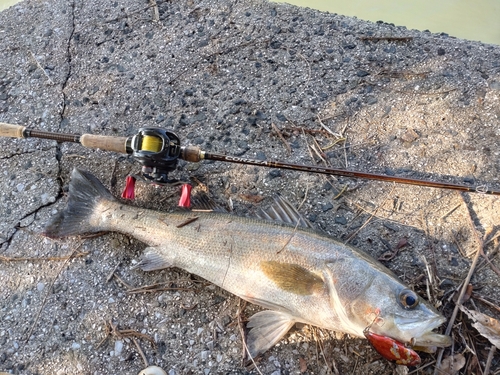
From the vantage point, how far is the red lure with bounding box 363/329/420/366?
268 cm

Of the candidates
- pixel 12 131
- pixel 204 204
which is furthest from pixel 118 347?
pixel 12 131

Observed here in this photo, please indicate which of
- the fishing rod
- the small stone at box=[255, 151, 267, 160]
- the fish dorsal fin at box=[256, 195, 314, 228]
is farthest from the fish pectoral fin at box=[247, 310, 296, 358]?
the small stone at box=[255, 151, 267, 160]

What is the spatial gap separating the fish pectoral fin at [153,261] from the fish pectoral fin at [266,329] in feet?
2.51

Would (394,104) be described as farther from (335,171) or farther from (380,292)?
(380,292)

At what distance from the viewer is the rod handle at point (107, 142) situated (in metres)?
3.23

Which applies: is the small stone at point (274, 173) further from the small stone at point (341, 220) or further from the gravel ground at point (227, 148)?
the small stone at point (341, 220)

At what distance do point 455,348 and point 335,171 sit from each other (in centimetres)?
145

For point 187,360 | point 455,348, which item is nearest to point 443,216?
point 455,348

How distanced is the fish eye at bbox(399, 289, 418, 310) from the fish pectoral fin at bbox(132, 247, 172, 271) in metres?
1.64

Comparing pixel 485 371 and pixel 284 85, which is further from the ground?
pixel 284 85

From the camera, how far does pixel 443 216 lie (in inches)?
139

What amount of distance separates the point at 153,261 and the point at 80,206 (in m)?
0.73

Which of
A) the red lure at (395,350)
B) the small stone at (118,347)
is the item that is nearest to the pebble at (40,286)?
the small stone at (118,347)

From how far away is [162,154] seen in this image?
306cm
